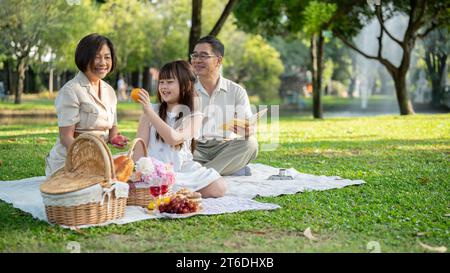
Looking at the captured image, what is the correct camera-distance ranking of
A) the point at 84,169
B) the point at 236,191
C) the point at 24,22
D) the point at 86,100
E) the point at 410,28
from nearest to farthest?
the point at 84,169 → the point at 86,100 → the point at 236,191 → the point at 410,28 → the point at 24,22

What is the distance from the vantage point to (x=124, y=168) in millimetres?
5023

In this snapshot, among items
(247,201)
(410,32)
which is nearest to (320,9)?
(410,32)

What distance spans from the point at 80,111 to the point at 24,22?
2106 cm

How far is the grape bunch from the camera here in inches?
193

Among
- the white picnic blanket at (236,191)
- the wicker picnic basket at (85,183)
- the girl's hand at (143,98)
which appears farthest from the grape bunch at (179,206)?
the girl's hand at (143,98)

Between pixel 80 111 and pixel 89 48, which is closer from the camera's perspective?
pixel 89 48

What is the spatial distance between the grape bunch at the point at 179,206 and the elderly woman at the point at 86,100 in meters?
0.95

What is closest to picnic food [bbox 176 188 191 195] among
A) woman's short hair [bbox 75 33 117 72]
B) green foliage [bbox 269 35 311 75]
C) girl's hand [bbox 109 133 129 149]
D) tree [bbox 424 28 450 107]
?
girl's hand [bbox 109 133 129 149]

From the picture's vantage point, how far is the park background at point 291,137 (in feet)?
14.0

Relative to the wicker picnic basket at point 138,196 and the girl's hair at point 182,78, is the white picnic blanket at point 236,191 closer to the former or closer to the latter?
the wicker picnic basket at point 138,196

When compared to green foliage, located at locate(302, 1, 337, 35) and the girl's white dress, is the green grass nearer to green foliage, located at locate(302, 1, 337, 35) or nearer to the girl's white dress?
the girl's white dress

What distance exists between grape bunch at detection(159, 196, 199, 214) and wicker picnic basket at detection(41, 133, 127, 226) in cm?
34

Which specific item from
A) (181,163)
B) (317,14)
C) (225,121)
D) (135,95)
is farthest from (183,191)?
(317,14)

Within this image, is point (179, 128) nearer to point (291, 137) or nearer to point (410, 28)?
point (291, 137)
